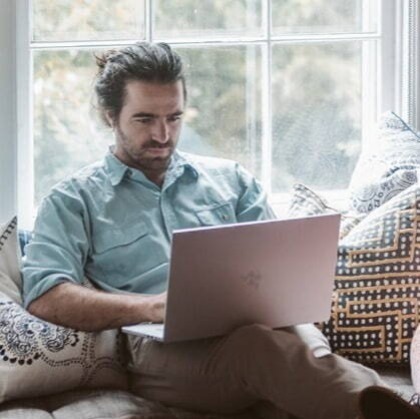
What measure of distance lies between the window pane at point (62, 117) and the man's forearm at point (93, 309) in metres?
0.63

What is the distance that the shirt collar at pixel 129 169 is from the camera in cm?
254

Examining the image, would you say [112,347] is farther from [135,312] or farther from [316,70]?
[316,70]

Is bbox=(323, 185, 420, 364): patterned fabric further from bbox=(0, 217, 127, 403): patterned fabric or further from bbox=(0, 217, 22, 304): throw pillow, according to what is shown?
bbox=(0, 217, 22, 304): throw pillow

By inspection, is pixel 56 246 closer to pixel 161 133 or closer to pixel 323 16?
pixel 161 133

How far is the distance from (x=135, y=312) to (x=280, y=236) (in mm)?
424

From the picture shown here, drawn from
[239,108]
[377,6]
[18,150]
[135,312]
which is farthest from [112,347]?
[377,6]

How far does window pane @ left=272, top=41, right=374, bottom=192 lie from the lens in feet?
9.87

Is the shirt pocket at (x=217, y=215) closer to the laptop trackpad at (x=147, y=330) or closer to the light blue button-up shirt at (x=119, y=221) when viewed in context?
the light blue button-up shirt at (x=119, y=221)

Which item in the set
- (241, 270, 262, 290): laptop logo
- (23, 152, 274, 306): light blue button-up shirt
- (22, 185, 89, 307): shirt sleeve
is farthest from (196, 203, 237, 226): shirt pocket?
(241, 270, 262, 290): laptop logo

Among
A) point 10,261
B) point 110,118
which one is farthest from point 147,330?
point 110,118

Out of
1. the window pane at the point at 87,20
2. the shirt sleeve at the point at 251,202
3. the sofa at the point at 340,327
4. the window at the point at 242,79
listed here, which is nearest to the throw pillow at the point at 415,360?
the sofa at the point at 340,327

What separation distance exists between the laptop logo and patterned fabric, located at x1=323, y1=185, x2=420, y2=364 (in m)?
0.40

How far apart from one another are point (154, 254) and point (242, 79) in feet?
2.38

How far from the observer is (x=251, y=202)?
Answer: 8.70 ft
